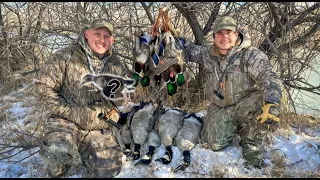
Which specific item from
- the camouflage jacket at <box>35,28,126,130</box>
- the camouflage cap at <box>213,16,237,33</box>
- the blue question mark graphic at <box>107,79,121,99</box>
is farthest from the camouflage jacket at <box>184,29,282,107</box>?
the camouflage jacket at <box>35,28,126,130</box>

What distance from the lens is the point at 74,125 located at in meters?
3.34

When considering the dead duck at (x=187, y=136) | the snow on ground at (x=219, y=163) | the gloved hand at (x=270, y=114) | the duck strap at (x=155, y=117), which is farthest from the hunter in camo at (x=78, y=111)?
the gloved hand at (x=270, y=114)

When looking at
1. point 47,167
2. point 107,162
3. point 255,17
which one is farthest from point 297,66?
point 47,167

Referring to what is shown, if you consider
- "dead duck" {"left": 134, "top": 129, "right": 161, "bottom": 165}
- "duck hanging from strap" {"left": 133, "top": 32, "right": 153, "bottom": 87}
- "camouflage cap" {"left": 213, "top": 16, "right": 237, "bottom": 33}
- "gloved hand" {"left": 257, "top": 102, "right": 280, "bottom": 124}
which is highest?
"camouflage cap" {"left": 213, "top": 16, "right": 237, "bottom": 33}

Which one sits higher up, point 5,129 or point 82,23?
point 82,23

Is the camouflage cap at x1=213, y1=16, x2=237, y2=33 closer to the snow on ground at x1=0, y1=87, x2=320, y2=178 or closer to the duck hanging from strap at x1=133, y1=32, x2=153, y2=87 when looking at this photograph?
the duck hanging from strap at x1=133, y1=32, x2=153, y2=87

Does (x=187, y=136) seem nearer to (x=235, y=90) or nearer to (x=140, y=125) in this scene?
(x=140, y=125)

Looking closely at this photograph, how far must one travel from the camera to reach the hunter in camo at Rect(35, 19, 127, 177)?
10.5 feet

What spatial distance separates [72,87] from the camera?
11.0ft

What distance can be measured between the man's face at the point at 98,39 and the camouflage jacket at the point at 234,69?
0.94 meters

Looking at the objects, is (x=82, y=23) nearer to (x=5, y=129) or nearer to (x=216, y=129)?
(x=5, y=129)

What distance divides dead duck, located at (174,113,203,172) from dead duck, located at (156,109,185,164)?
6 cm

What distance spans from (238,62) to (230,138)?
3.05 ft

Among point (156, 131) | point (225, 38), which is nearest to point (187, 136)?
point (156, 131)
